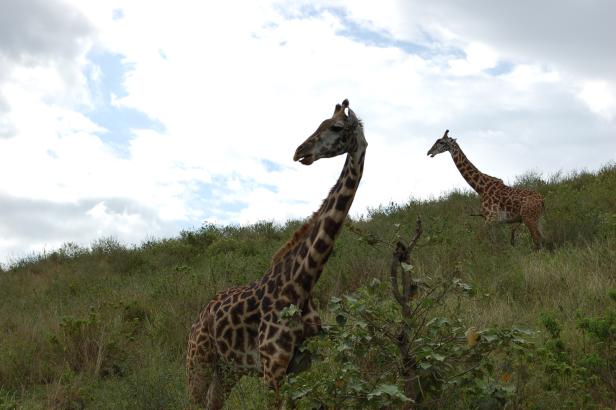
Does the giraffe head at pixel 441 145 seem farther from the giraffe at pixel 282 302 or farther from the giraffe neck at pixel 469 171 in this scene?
the giraffe at pixel 282 302

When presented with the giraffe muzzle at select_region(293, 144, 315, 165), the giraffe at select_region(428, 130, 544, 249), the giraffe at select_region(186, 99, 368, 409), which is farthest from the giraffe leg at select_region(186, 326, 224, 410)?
the giraffe at select_region(428, 130, 544, 249)

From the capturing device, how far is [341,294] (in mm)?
10852

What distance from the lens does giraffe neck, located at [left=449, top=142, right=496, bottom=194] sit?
47.5 ft

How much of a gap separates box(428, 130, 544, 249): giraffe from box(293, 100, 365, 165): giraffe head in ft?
26.2

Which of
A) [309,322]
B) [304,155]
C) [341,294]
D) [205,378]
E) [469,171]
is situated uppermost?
[469,171]

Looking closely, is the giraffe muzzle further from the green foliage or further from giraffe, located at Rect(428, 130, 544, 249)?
giraffe, located at Rect(428, 130, 544, 249)

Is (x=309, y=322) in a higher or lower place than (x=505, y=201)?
lower

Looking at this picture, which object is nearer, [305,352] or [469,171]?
[305,352]

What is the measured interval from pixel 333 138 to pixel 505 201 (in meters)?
8.89

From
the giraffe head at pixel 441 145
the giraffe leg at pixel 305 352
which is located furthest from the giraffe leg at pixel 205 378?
the giraffe head at pixel 441 145

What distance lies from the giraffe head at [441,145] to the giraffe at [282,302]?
34.2ft

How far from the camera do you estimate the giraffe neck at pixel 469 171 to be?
14477mm

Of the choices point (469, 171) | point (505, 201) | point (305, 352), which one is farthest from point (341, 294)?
point (305, 352)

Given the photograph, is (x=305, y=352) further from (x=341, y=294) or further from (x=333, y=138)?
(x=341, y=294)
